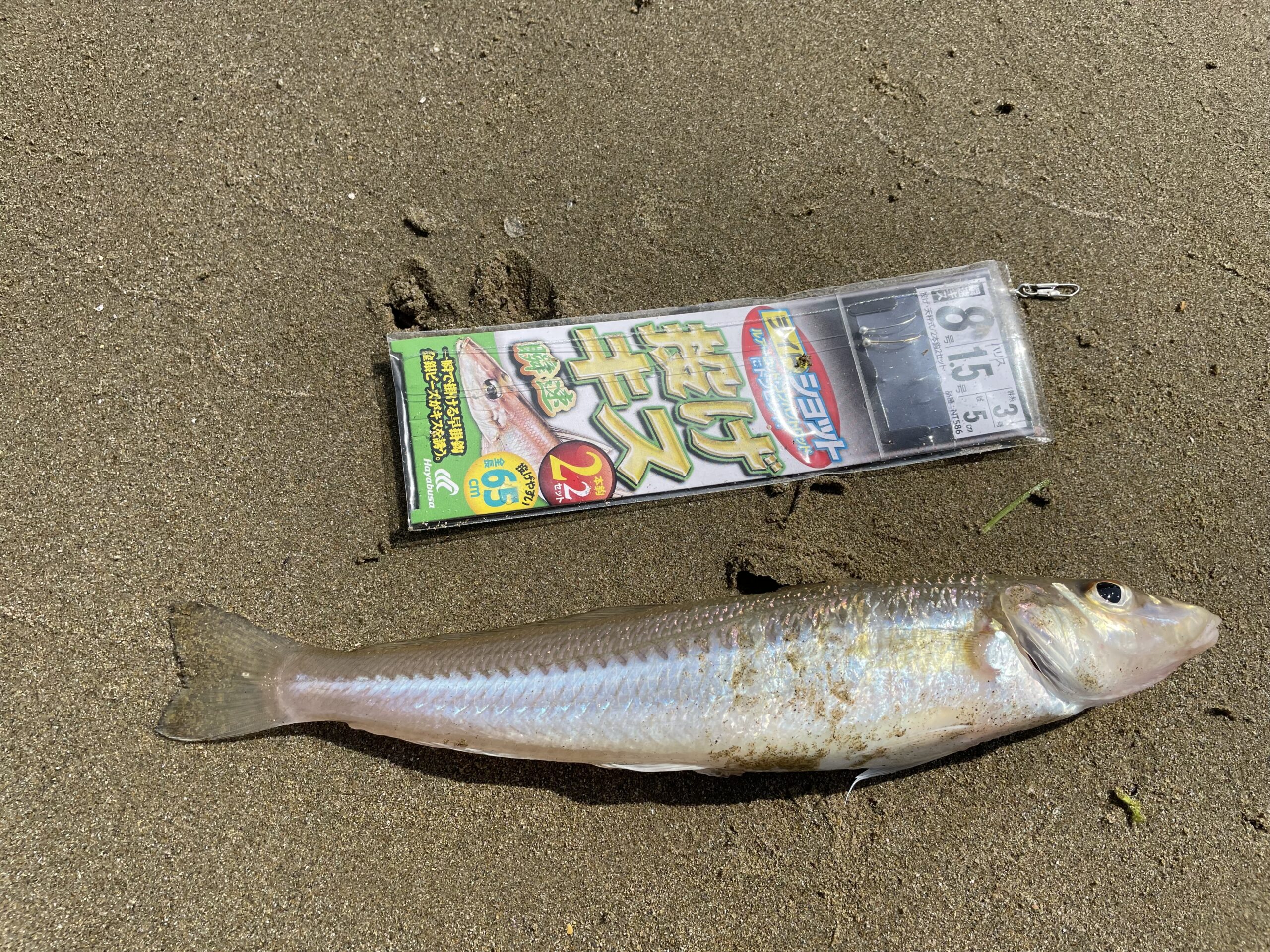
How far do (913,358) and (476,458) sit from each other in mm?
1636

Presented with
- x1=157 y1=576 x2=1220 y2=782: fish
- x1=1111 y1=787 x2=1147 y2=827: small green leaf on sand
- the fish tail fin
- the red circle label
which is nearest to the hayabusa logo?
the red circle label

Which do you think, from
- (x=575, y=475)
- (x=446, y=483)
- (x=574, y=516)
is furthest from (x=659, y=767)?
(x=446, y=483)

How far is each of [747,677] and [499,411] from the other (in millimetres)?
1212

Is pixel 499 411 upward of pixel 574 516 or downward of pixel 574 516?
upward

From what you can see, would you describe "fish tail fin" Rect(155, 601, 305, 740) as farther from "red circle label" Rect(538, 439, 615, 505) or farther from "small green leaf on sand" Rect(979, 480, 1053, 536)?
"small green leaf on sand" Rect(979, 480, 1053, 536)

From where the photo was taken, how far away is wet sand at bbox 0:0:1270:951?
2.02m

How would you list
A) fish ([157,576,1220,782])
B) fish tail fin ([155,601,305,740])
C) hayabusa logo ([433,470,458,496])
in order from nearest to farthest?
fish ([157,576,1220,782])
fish tail fin ([155,601,305,740])
hayabusa logo ([433,470,458,496])

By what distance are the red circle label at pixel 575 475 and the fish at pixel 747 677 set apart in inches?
16.3

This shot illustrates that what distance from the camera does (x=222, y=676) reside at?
2.05 metres

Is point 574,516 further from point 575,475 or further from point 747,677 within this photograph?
point 747,677

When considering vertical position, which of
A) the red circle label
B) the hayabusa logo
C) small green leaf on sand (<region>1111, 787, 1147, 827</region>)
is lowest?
small green leaf on sand (<region>1111, 787, 1147, 827</region>)

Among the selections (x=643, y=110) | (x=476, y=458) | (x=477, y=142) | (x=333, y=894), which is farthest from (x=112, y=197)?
(x=333, y=894)

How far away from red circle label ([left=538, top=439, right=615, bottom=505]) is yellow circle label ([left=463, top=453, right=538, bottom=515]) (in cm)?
5

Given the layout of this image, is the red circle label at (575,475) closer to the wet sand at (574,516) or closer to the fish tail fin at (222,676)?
the wet sand at (574,516)
